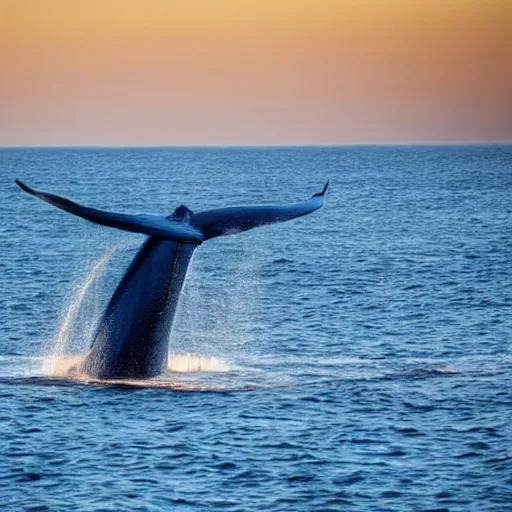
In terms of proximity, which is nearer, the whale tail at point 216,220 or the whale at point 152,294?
the whale tail at point 216,220

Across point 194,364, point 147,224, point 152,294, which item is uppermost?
point 147,224

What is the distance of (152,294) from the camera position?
2028 cm

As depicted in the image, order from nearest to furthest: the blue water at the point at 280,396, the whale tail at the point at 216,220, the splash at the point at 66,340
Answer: the blue water at the point at 280,396 < the whale tail at the point at 216,220 < the splash at the point at 66,340

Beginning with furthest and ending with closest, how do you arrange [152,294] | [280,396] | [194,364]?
[194,364] → [280,396] → [152,294]

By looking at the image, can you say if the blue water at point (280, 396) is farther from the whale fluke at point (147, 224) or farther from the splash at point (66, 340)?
the whale fluke at point (147, 224)

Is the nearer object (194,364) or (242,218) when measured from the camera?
(242,218)

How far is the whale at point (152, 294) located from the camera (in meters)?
19.4

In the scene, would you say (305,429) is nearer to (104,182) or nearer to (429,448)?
(429,448)

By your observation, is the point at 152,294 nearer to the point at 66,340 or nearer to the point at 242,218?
the point at 242,218

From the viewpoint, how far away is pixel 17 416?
1952 centimetres

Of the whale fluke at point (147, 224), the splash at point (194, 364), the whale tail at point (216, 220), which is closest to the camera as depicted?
the whale fluke at point (147, 224)

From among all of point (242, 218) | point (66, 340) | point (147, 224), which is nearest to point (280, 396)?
point (242, 218)

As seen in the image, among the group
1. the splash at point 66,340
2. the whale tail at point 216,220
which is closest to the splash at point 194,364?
the splash at point 66,340

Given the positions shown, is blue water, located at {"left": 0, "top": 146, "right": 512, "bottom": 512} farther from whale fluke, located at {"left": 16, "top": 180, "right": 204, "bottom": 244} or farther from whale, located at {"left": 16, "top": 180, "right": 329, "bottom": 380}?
whale fluke, located at {"left": 16, "top": 180, "right": 204, "bottom": 244}
